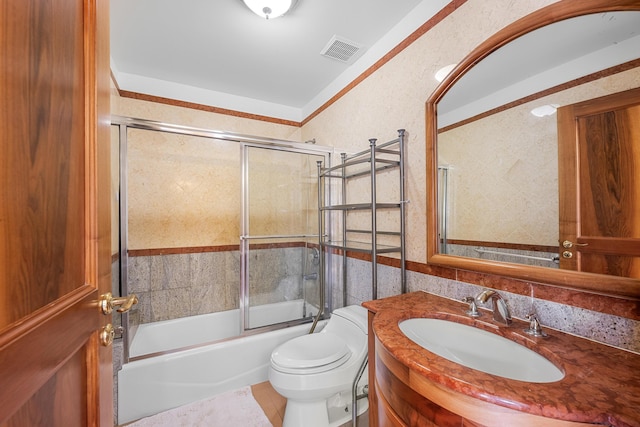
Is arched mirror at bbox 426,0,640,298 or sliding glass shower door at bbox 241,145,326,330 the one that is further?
sliding glass shower door at bbox 241,145,326,330

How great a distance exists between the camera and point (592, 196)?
0.90 metres

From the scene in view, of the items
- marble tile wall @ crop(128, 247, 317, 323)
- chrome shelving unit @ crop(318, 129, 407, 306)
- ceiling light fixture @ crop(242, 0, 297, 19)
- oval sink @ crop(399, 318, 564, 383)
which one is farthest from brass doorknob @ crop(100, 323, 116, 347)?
ceiling light fixture @ crop(242, 0, 297, 19)

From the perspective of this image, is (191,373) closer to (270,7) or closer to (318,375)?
(318,375)

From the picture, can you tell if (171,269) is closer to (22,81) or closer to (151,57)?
(151,57)

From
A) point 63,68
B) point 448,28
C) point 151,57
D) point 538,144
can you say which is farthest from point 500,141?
point 151,57

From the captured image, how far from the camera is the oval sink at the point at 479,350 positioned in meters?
0.85

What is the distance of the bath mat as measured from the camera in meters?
1.60

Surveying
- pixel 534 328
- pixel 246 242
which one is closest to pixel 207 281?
pixel 246 242

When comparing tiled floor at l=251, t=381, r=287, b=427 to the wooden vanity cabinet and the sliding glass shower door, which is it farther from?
the wooden vanity cabinet

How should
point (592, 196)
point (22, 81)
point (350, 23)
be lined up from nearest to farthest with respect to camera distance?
point (22, 81)
point (592, 196)
point (350, 23)

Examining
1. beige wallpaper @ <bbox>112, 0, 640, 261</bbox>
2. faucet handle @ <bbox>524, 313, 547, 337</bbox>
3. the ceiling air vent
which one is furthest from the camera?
the ceiling air vent

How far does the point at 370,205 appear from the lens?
5.48 feet

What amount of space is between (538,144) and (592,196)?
258 millimetres

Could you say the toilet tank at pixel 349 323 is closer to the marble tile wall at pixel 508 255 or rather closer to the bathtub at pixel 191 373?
the bathtub at pixel 191 373
